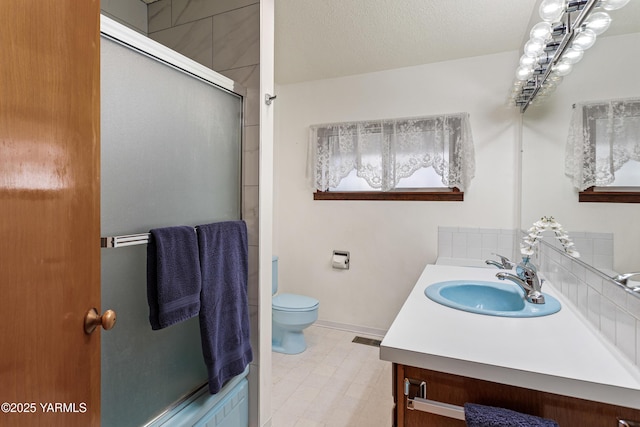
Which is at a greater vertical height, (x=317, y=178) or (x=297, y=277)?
(x=317, y=178)

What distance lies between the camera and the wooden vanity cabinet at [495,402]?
813 millimetres

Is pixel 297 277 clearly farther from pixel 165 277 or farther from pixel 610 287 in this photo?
pixel 610 287

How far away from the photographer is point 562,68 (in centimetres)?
155

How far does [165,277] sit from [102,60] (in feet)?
2.20

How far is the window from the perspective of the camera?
103 inches

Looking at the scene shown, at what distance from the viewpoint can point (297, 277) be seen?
321cm

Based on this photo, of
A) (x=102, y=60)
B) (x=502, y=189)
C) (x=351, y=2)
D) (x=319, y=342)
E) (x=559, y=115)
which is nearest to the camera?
(x=102, y=60)

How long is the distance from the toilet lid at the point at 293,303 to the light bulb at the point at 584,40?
2.21 meters

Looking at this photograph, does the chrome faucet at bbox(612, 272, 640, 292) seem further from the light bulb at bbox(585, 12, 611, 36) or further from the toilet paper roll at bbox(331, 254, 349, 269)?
the toilet paper roll at bbox(331, 254, 349, 269)

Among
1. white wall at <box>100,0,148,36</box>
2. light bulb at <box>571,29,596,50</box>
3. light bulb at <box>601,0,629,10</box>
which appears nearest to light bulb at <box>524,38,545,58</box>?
light bulb at <box>571,29,596,50</box>

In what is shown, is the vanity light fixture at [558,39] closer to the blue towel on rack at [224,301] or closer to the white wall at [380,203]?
the white wall at [380,203]

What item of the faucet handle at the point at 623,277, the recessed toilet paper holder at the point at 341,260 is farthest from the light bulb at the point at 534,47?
the recessed toilet paper holder at the point at 341,260

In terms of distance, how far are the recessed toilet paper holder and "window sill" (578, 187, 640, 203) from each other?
6.16 ft

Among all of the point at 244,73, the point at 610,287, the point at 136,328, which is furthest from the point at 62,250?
the point at 610,287
